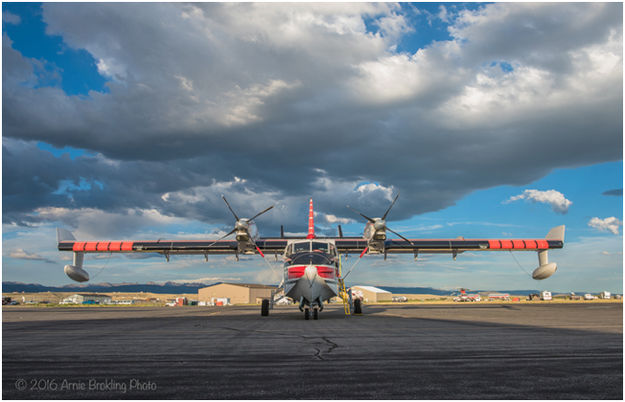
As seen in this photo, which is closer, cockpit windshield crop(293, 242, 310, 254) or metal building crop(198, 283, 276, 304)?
cockpit windshield crop(293, 242, 310, 254)

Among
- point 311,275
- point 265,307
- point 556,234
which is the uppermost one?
point 556,234

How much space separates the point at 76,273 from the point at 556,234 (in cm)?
3688

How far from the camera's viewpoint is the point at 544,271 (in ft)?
108

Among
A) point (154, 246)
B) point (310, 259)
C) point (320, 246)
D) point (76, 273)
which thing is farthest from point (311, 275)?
point (76, 273)

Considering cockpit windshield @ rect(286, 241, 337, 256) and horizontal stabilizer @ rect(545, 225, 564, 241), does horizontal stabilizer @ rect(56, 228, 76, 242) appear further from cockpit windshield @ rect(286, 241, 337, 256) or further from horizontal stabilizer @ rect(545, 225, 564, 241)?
horizontal stabilizer @ rect(545, 225, 564, 241)

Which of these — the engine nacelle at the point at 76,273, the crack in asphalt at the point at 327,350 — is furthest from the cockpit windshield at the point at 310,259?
the engine nacelle at the point at 76,273

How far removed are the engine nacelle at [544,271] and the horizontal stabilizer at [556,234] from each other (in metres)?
2.96

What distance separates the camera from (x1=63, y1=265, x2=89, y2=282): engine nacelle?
3225 cm

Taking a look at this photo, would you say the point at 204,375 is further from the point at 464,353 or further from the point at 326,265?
the point at 326,265

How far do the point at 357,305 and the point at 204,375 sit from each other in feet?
64.0

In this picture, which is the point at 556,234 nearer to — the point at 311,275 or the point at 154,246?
the point at 311,275

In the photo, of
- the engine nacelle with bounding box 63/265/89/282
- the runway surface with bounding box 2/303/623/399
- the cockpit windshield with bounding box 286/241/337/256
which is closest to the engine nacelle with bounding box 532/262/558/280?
the cockpit windshield with bounding box 286/241/337/256

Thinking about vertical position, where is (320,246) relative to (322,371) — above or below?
above

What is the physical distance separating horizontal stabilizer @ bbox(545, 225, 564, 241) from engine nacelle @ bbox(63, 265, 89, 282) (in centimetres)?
3564
